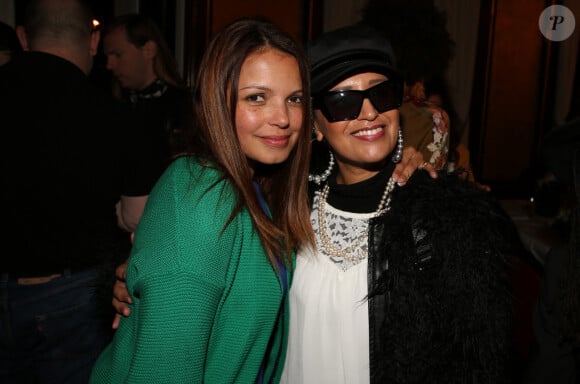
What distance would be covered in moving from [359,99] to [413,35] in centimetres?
107

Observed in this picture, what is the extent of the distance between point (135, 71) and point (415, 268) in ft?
9.03

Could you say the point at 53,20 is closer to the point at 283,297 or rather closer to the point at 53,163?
the point at 53,163

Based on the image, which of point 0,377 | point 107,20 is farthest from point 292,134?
point 107,20

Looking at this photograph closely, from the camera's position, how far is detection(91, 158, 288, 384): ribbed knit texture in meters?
1.17

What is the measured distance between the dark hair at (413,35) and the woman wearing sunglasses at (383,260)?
84cm

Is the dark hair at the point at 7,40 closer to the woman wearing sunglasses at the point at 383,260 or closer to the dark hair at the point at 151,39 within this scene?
the dark hair at the point at 151,39

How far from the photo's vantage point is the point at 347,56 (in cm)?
161

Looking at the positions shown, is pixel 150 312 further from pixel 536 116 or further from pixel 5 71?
pixel 536 116

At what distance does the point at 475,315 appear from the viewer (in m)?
1.39

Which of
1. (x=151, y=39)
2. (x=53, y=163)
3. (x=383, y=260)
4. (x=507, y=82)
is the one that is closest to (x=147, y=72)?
(x=151, y=39)

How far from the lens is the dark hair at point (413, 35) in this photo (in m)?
2.49

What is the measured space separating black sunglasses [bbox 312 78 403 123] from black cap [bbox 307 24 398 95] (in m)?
0.04

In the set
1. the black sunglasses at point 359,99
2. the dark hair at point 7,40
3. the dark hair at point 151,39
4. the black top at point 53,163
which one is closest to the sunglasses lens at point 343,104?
the black sunglasses at point 359,99

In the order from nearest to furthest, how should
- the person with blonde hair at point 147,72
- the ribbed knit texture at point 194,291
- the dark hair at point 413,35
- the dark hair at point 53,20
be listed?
the ribbed knit texture at point 194,291, the dark hair at point 53,20, the dark hair at point 413,35, the person with blonde hair at point 147,72
